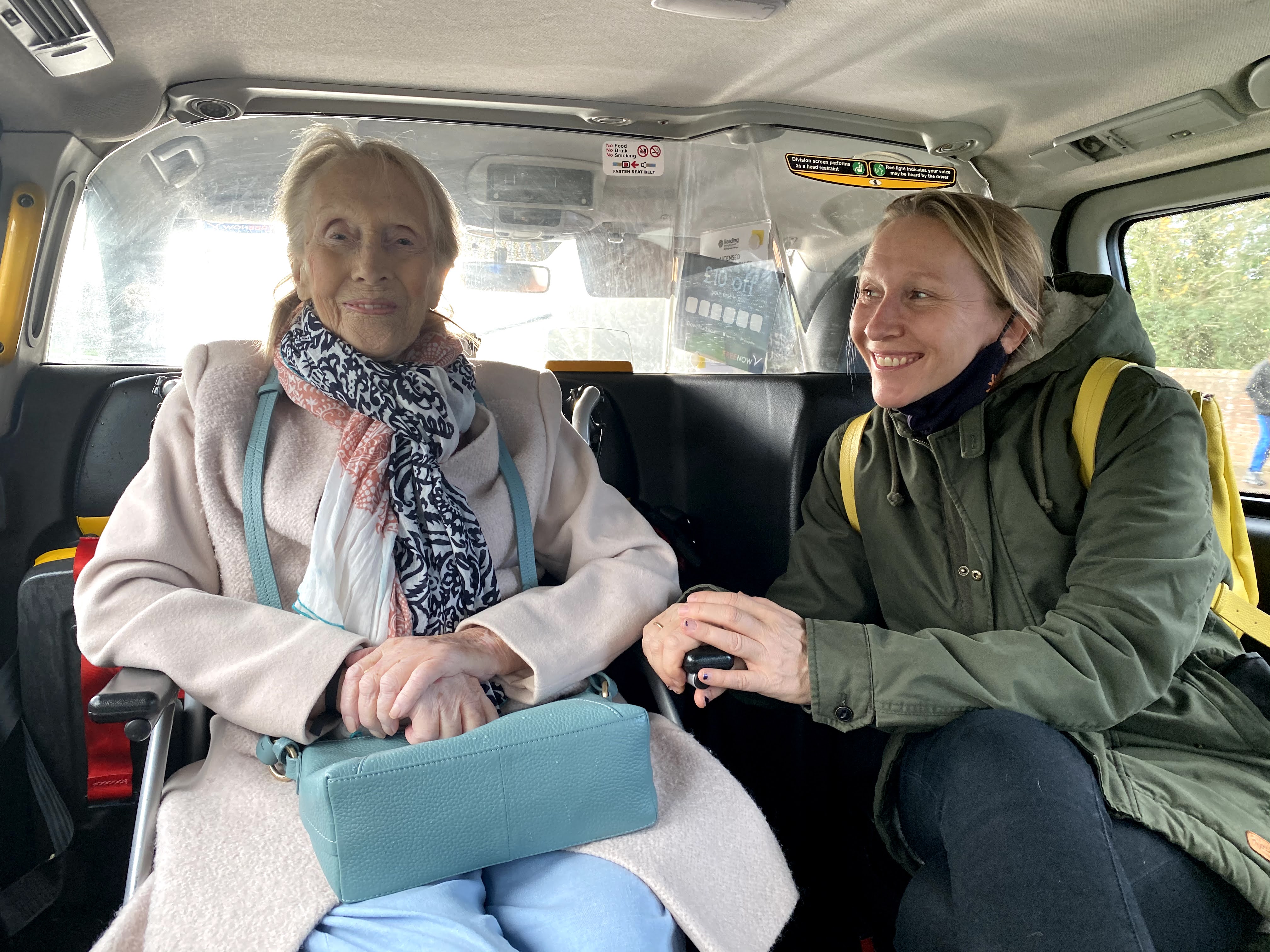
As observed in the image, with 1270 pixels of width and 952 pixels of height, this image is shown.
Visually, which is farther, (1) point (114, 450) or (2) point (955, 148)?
(2) point (955, 148)

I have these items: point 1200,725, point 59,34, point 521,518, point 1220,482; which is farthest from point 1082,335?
point 59,34

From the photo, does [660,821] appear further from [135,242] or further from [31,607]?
[135,242]

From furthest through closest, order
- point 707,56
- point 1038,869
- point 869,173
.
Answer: point 869,173 < point 707,56 < point 1038,869

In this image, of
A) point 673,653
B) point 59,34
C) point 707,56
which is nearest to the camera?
point 673,653

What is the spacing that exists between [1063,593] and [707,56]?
1.72m

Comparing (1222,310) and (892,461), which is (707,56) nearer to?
(892,461)

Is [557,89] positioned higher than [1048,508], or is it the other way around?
[557,89]

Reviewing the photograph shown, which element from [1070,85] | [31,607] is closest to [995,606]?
[1070,85]

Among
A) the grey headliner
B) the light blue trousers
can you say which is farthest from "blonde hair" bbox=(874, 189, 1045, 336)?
the light blue trousers

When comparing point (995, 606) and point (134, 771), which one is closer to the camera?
point (995, 606)

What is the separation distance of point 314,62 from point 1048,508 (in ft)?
7.36

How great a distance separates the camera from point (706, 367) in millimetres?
3371

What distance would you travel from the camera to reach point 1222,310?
2.99 meters

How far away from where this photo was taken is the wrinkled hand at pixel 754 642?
5.28 feet
